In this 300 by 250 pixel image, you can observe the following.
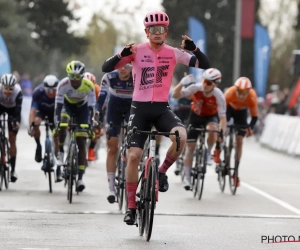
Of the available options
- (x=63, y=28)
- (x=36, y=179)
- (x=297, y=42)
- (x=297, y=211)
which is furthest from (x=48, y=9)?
(x=297, y=211)

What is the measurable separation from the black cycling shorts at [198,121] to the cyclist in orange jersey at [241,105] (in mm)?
547

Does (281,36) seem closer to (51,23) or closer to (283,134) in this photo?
(51,23)

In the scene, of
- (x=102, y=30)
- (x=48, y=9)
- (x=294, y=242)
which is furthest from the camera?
(x=102, y=30)

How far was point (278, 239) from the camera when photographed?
10.7 meters

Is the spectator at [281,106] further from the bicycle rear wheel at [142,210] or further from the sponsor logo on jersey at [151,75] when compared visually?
the bicycle rear wheel at [142,210]

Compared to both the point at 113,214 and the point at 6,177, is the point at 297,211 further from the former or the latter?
the point at 6,177

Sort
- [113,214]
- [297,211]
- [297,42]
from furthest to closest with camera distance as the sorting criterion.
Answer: [297,42] → [297,211] → [113,214]

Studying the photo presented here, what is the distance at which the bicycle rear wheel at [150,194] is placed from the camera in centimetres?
1021

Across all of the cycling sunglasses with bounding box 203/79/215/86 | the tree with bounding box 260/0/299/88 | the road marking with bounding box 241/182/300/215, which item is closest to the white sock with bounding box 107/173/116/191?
the road marking with bounding box 241/182/300/215

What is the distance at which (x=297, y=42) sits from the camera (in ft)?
277

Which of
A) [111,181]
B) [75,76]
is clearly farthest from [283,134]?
[111,181]

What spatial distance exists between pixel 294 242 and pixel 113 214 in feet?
9.79

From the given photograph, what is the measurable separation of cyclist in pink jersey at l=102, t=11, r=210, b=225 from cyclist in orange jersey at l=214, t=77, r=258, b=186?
5.65 metres

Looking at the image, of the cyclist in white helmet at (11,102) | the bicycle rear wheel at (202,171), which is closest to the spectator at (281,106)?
the bicycle rear wheel at (202,171)
